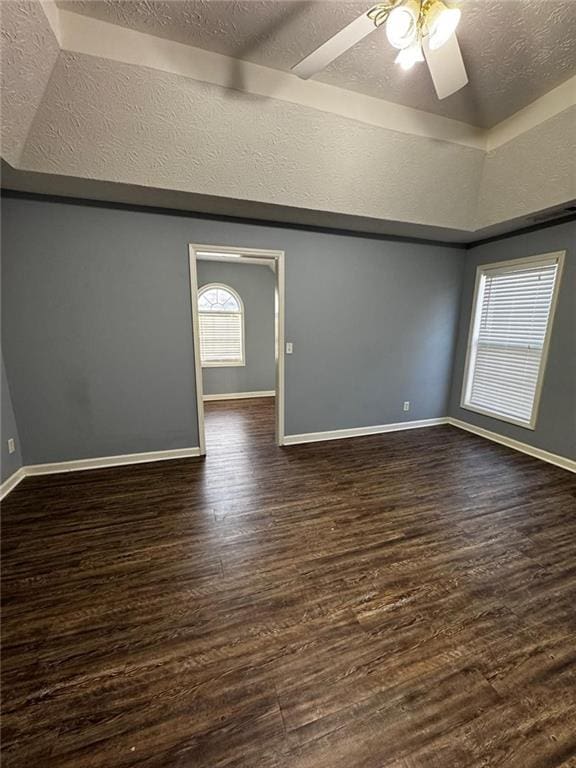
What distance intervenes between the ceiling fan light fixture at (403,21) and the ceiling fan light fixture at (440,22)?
2.4 inches

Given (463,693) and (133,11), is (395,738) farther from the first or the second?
(133,11)

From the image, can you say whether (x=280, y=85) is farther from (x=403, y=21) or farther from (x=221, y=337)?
(x=221, y=337)

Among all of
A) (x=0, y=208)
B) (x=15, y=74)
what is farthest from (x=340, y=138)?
(x=0, y=208)

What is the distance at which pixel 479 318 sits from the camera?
149 inches

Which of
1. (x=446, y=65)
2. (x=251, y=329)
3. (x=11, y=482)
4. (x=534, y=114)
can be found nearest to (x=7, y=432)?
(x=11, y=482)

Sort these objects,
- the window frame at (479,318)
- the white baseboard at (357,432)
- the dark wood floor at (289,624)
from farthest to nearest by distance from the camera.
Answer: the white baseboard at (357,432)
the window frame at (479,318)
the dark wood floor at (289,624)

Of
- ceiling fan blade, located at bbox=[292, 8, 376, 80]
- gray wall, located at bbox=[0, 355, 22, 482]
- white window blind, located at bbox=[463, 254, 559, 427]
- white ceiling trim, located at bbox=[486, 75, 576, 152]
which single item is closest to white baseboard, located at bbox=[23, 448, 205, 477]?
gray wall, located at bbox=[0, 355, 22, 482]

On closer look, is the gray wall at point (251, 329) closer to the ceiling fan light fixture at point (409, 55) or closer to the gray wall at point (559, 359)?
the gray wall at point (559, 359)

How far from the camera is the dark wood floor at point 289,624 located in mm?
995

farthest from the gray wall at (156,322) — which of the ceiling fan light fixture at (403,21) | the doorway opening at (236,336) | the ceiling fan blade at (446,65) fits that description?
the ceiling fan light fixture at (403,21)

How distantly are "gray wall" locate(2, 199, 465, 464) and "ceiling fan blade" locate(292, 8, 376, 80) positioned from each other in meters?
1.54

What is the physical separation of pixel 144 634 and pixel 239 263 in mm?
5144

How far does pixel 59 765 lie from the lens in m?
0.92

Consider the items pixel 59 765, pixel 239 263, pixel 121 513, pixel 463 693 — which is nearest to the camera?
pixel 59 765
